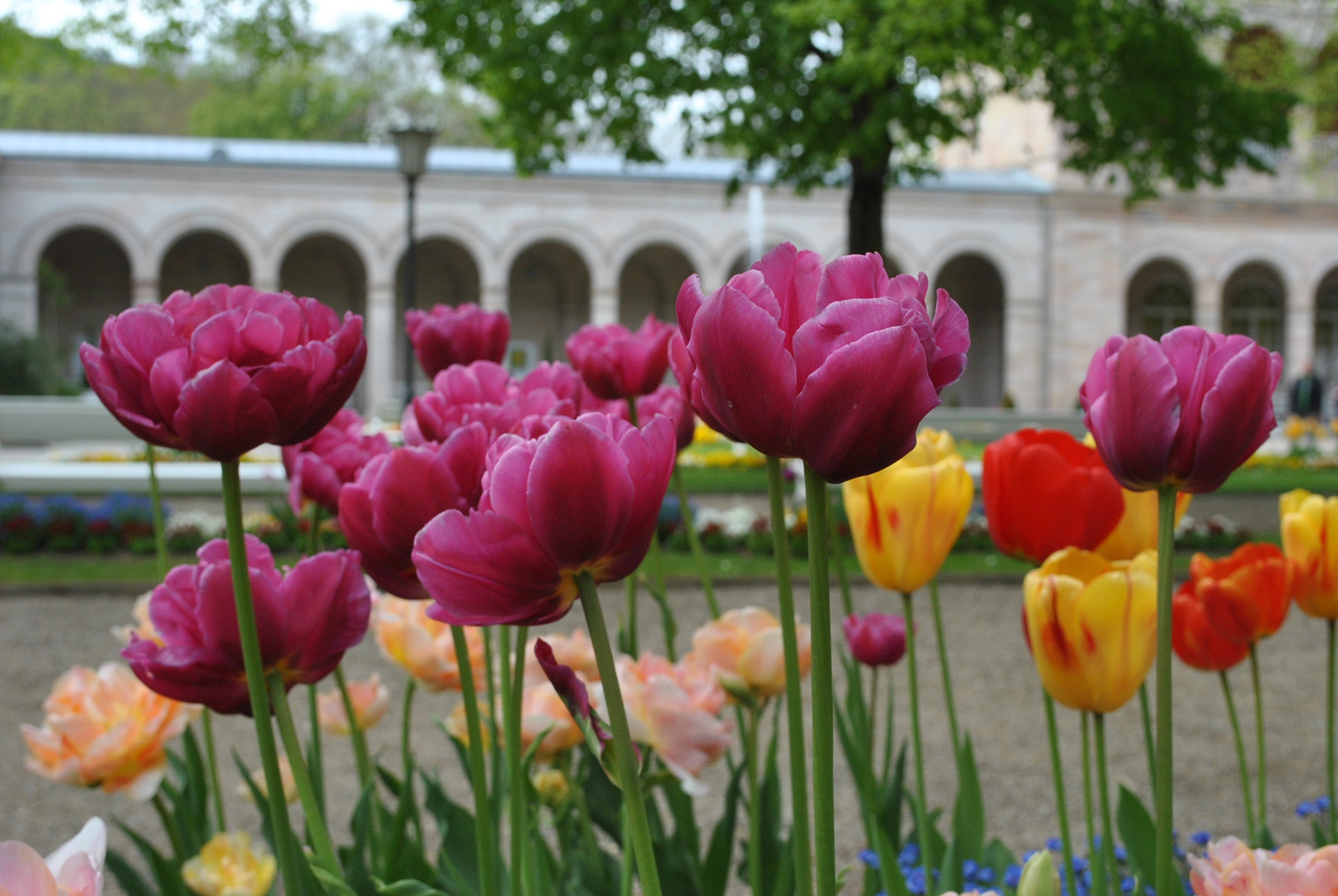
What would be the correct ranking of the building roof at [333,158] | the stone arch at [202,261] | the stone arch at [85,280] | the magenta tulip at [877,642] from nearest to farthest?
the magenta tulip at [877,642] < the building roof at [333,158] < the stone arch at [85,280] < the stone arch at [202,261]

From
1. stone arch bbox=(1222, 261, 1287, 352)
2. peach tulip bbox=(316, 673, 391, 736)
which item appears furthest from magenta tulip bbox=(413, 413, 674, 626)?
stone arch bbox=(1222, 261, 1287, 352)

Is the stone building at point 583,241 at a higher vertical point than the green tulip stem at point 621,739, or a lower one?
higher

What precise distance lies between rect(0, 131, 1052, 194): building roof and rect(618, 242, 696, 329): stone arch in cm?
227

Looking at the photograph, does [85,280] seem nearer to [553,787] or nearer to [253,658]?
[553,787]

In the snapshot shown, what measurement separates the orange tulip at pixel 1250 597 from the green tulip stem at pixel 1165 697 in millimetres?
600

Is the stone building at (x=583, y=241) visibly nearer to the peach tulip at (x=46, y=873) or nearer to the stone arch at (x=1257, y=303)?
the stone arch at (x=1257, y=303)

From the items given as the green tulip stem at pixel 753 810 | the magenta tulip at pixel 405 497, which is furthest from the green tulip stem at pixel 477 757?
the green tulip stem at pixel 753 810

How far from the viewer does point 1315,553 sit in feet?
4.65

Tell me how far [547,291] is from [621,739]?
31.0 metres

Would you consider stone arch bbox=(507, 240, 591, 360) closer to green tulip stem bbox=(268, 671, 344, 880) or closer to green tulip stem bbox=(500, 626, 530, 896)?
green tulip stem bbox=(500, 626, 530, 896)

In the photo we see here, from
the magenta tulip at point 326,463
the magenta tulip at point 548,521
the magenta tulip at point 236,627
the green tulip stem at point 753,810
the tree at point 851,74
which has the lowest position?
the green tulip stem at point 753,810

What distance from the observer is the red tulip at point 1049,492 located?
1.15 m

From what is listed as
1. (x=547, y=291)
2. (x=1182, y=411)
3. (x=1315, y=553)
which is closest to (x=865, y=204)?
(x=1315, y=553)

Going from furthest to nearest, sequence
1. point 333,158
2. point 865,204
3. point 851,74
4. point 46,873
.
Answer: point 333,158, point 865,204, point 851,74, point 46,873
